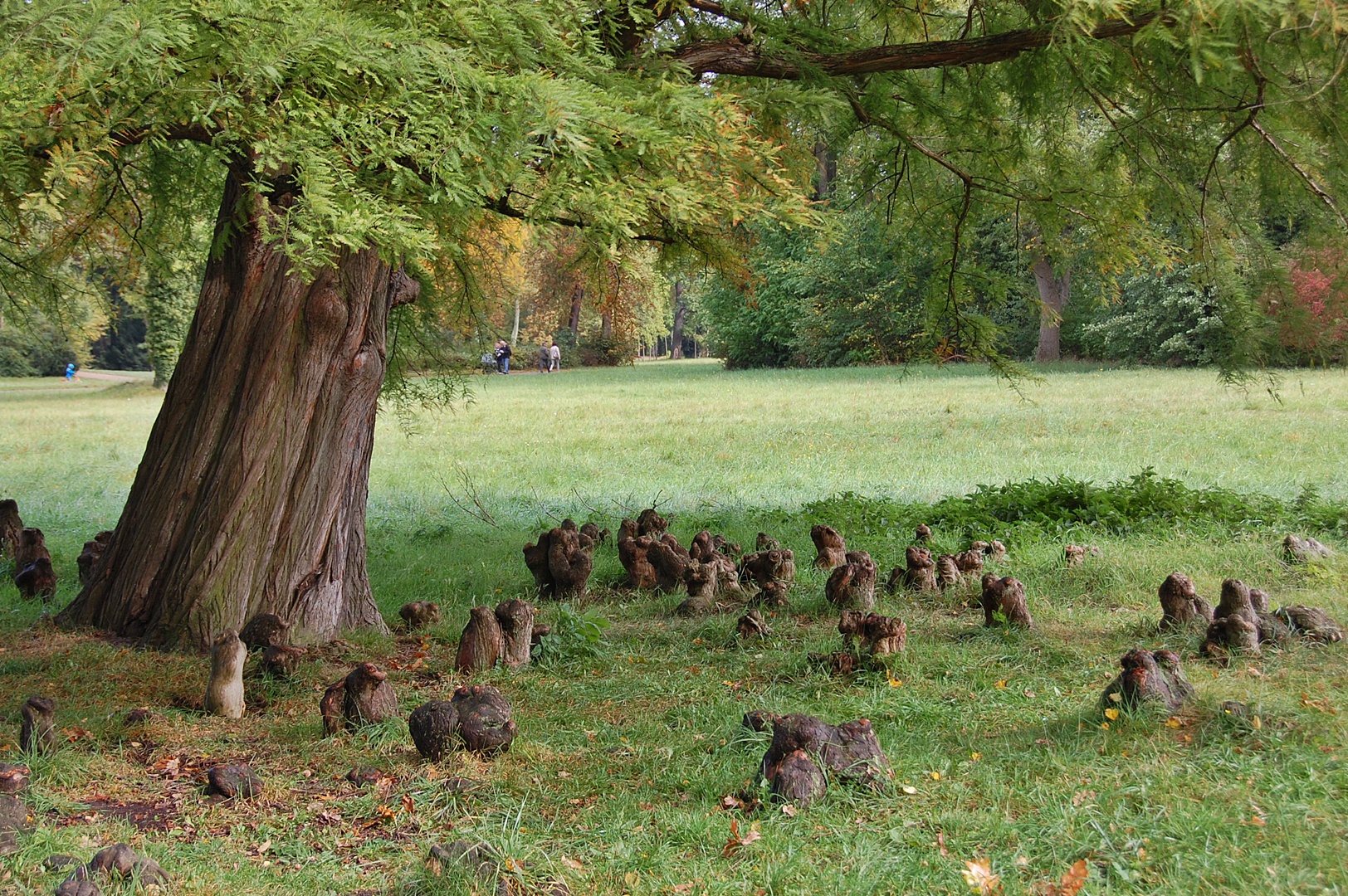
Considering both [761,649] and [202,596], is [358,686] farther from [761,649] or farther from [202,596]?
[761,649]

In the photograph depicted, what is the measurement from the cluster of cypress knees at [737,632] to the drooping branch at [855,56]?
286 centimetres

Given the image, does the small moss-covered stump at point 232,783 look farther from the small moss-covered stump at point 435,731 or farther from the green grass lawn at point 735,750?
the small moss-covered stump at point 435,731

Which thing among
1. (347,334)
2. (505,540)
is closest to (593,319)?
(505,540)

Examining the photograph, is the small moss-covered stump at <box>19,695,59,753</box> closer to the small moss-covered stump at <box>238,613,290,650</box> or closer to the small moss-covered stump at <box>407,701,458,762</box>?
the small moss-covered stump at <box>238,613,290,650</box>

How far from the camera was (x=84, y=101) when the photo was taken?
3229 mm

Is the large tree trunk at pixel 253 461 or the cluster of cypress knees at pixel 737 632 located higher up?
the large tree trunk at pixel 253 461

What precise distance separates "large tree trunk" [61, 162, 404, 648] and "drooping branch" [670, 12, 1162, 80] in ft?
7.29

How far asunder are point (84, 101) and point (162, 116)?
0.23 meters

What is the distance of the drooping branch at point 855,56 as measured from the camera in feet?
18.9

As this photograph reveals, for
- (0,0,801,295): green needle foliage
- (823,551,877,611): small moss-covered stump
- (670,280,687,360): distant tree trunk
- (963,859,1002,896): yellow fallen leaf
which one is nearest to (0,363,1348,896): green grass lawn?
(963,859,1002,896): yellow fallen leaf

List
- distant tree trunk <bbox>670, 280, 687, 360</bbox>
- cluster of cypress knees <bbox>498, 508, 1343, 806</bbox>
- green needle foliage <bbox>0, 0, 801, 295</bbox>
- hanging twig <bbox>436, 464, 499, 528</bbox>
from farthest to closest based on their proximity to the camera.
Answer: distant tree trunk <bbox>670, 280, 687, 360</bbox> < hanging twig <bbox>436, 464, 499, 528</bbox> < cluster of cypress knees <bbox>498, 508, 1343, 806</bbox> < green needle foliage <bbox>0, 0, 801, 295</bbox>

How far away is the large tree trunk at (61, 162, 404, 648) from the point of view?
19.6 feet

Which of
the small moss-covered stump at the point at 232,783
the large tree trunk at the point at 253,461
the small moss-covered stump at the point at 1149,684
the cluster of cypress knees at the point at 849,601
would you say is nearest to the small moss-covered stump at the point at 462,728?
the small moss-covered stump at the point at 232,783

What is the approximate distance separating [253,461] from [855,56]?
13.4 ft
